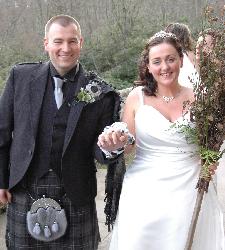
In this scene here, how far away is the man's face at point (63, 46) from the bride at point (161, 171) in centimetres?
54

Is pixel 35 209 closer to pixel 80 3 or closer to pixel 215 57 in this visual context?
pixel 215 57

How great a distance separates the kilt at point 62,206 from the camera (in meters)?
3.00

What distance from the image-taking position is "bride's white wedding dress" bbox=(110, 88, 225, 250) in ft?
10.1

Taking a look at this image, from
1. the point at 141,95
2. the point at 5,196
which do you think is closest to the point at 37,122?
the point at 5,196

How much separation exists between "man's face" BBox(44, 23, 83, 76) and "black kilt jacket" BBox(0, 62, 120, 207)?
5.1 inches

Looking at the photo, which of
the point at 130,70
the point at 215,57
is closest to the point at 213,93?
the point at 215,57

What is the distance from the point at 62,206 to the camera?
3059 millimetres

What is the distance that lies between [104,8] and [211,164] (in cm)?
1057

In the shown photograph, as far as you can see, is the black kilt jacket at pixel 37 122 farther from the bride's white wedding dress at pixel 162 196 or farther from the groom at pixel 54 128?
the bride's white wedding dress at pixel 162 196

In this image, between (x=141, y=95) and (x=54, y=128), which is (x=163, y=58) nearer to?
(x=141, y=95)

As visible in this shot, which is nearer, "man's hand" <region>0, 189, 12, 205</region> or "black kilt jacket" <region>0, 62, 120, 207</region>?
"black kilt jacket" <region>0, 62, 120, 207</region>

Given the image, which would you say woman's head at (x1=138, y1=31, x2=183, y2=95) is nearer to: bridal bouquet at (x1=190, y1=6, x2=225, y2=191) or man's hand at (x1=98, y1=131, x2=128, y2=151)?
bridal bouquet at (x1=190, y1=6, x2=225, y2=191)

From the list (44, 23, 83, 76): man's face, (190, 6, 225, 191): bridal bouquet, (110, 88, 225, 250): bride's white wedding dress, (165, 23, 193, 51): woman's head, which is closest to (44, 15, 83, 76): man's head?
(44, 23, 83, 76): man's face

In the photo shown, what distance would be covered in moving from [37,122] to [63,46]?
1.65 feet
